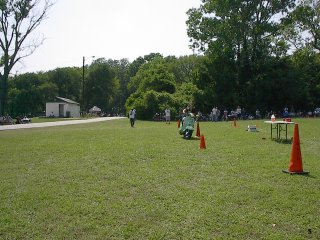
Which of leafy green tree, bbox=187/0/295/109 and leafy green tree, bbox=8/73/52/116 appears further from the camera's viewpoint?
leafy green tree, bbox=8/73/52/116

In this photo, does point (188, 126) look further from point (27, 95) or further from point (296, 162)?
point (27, 95)

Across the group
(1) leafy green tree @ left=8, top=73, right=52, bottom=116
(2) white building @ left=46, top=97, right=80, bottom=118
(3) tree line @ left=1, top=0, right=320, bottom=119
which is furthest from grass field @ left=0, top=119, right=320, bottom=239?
(1) leafy green tree @ left=8, top=73, right=52, bottom=116

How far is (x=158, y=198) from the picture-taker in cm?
637

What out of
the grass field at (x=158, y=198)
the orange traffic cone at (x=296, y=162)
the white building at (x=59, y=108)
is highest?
the white building at (x=59, y=108)

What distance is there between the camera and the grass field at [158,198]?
4836mm

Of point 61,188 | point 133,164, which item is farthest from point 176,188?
point 133,164

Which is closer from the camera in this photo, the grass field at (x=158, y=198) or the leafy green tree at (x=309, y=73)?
the grass field at (x=158, y=198)

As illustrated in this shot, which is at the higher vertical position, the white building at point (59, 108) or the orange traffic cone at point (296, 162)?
the white building at point (59, 108)

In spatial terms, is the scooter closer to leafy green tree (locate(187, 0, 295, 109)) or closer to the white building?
leafy green tree (locate(187, 0, 295, 109))

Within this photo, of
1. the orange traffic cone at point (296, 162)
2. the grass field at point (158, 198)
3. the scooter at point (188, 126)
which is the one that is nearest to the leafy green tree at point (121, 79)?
the scooter at point (188, 126)

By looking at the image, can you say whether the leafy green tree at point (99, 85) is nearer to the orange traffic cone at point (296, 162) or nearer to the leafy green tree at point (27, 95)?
the leafy green tree at point (27, 95)

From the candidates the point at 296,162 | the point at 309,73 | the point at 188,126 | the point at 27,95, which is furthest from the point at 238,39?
the point at 27,95

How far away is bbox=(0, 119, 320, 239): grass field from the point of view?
15.9ft

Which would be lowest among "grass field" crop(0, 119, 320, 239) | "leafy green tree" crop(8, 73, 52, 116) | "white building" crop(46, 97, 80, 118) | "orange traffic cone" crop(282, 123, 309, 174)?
"grass field" crop(0, 119, 320, 239)
